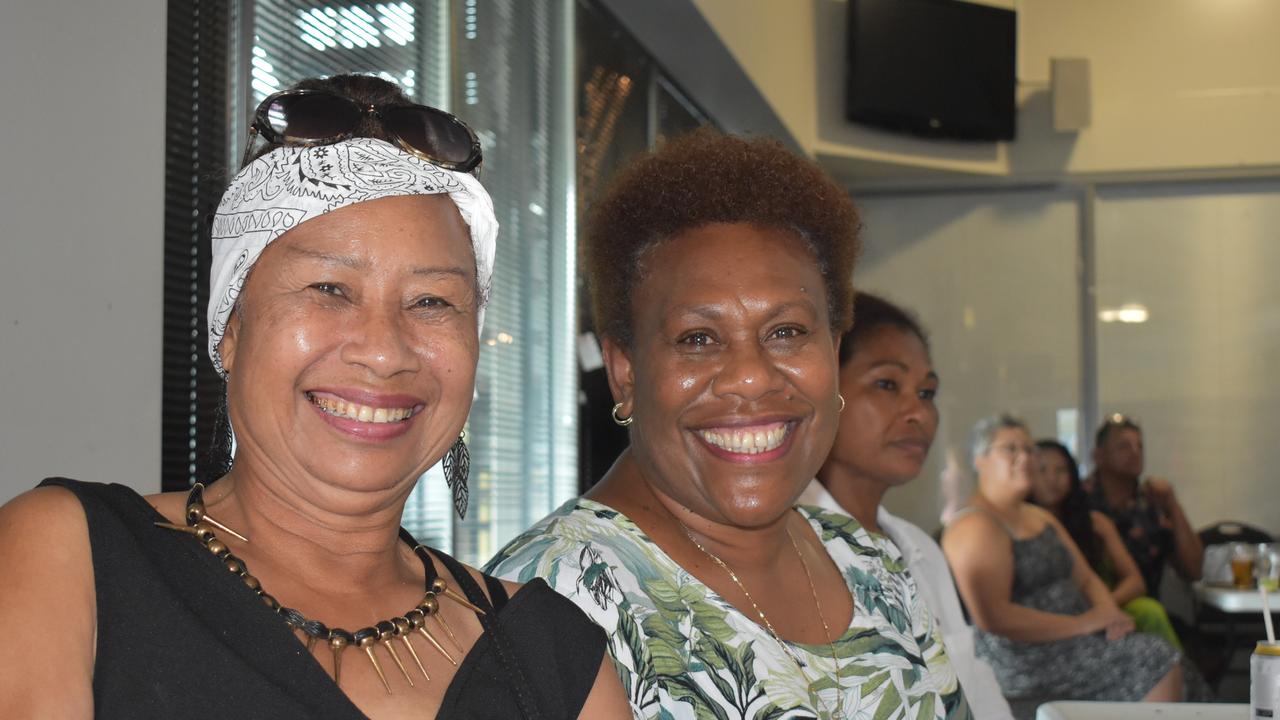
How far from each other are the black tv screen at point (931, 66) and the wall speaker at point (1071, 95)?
1.86 feet

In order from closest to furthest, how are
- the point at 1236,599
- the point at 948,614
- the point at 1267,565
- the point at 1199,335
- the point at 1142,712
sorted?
the point at 1142,712
the point at 948,614
the point at 1236,599
the point at 1267,565
the point at 1199,335

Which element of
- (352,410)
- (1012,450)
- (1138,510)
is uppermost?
(352,410)

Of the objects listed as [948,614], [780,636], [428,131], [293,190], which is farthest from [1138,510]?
[293,190]

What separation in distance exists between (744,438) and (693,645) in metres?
0.32

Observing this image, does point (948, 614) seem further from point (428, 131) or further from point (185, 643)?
point (185, 643)

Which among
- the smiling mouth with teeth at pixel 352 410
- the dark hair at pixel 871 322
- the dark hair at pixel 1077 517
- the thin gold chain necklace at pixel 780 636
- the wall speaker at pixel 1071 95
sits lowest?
the dark hair at pixel 1077 517

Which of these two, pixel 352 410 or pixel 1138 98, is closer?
pixel 352 410

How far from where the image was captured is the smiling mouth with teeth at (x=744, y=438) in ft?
5.96

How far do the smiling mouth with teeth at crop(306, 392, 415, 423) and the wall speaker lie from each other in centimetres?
738

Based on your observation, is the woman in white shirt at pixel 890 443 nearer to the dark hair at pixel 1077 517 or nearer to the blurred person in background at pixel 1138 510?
the dark hair at pixel 1077 517

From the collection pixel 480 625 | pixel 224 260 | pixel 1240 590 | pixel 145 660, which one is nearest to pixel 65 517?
pixel 145 660

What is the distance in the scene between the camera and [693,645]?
5.45ft

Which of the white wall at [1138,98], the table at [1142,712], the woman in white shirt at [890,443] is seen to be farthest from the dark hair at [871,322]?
the white wall at [1138,98]

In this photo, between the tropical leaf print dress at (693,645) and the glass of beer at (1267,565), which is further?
the glass of beer at (1267,565)
